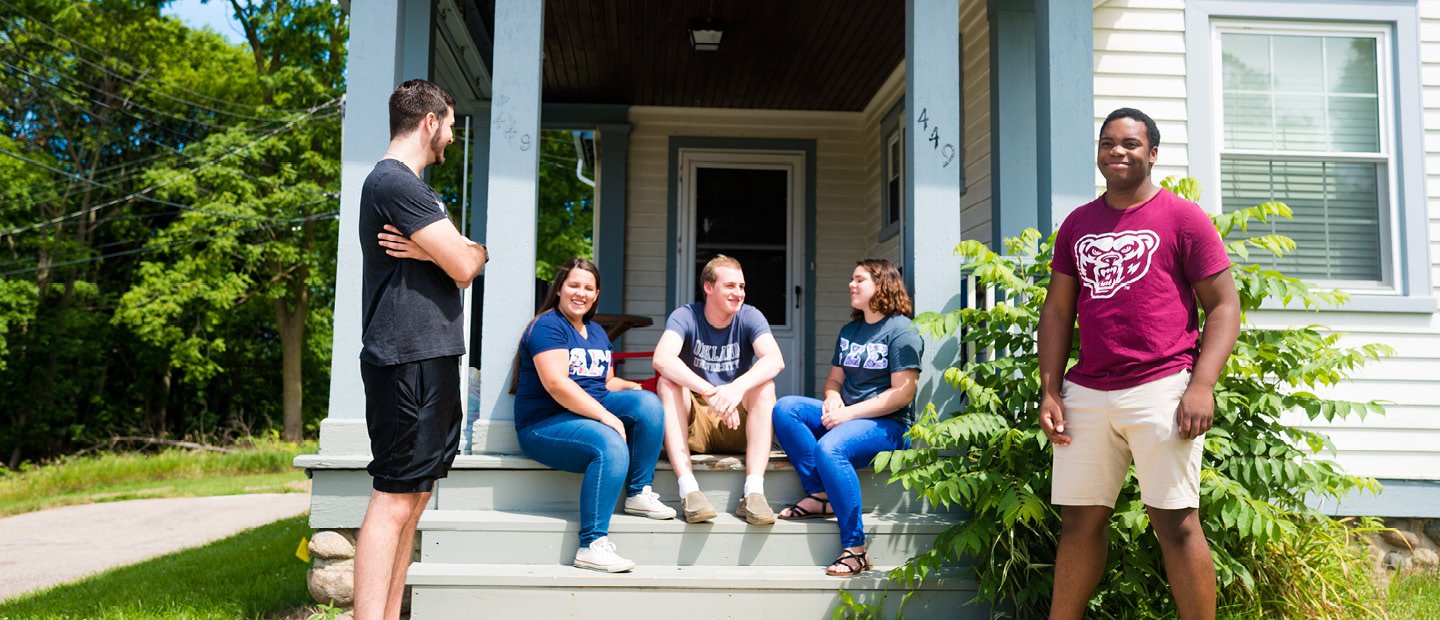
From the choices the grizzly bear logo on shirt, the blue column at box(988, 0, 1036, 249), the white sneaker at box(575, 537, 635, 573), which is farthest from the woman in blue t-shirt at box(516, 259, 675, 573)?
the blue column at box(988, 0, 1036, 249)

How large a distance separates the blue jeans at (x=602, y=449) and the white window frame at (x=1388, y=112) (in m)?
3.04

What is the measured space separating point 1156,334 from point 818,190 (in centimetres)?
511

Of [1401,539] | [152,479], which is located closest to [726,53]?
[1401,539]

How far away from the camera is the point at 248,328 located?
756 inches

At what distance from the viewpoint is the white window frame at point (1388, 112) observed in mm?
4719

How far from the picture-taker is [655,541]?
3535mm

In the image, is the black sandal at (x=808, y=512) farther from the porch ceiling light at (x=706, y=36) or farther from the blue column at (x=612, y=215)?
the blue column at (x=612, y=215)

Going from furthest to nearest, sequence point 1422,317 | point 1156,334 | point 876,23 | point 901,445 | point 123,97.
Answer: point 123,97, point 876,23, point 1422,317, point 901,445, point 1156,334

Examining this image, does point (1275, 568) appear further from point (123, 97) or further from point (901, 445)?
point (123, 97)

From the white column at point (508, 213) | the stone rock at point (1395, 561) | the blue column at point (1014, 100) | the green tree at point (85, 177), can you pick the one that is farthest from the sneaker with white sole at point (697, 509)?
the green tree at point (85, 177)

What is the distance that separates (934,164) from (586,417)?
1.74m

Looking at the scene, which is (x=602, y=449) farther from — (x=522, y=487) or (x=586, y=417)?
(x=522, y=487)

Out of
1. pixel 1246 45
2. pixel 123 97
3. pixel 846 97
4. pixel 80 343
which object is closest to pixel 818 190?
pixel 846 97

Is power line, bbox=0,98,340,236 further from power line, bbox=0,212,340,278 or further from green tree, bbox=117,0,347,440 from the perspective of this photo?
power line, bbox=0,212,340,278
